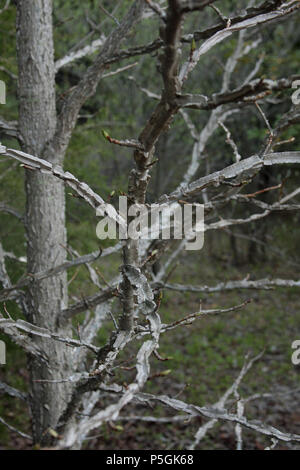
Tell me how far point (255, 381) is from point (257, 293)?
11.3ft

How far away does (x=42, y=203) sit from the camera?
2184mm

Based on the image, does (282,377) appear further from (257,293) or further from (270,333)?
(257,293)

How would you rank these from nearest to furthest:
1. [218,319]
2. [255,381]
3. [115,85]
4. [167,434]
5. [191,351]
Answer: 1. [167,434]
2. [255,381]
3. [191,351]
4. [218,319]
5. [115,85]

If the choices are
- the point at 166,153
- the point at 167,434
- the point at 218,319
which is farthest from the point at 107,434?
the point at 166,153

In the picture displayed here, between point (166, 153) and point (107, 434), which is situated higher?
point (166, 153)

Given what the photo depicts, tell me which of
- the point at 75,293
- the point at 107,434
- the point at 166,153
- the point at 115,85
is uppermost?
the point at 115,85

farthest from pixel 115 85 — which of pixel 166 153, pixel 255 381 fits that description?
pixel 255 381

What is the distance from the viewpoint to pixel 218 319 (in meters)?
8.39

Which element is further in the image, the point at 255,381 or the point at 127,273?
the point at 255,381

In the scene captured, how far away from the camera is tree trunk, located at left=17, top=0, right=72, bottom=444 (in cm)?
213

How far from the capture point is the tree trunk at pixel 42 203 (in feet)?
6.98

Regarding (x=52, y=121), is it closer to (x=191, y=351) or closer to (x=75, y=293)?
(x=75, y=293)

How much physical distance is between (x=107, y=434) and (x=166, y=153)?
240 inches
